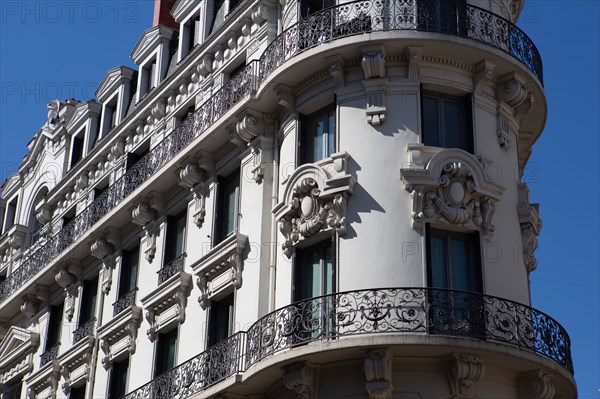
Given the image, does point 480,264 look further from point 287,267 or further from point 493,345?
point 287,267

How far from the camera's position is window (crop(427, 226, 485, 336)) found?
21.3m

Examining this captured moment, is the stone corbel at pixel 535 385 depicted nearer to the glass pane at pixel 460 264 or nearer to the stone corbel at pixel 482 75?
the glass pane at pixel 460 264

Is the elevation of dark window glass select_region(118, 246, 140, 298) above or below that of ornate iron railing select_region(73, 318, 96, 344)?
above

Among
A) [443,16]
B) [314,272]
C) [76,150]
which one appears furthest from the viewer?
[76,150]

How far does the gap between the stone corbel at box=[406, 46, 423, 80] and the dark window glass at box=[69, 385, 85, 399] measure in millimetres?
13285

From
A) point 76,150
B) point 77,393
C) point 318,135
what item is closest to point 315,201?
point 318,135

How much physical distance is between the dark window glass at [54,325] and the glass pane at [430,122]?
15.0m

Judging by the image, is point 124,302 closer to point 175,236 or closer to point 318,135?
point 175,236

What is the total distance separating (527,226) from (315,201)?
4604 mm

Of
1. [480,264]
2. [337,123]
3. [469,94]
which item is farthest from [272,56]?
[480,264]

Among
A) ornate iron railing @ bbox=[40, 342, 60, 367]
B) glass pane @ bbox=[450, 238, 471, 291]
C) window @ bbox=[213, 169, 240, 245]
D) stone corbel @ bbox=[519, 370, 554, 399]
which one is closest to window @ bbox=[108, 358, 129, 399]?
ornate iron railing @ bbox=[40, 342, 60, 367]

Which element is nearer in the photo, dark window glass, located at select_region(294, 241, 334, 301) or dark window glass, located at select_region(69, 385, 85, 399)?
dark window glass, located at select_region(294, 241, 334, 301)

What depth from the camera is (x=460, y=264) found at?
23.0 meters

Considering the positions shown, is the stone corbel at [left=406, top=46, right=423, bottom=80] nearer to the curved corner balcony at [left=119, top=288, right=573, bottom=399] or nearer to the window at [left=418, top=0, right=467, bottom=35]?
the window at [left=418, top=0, right=467, bottom=35]
